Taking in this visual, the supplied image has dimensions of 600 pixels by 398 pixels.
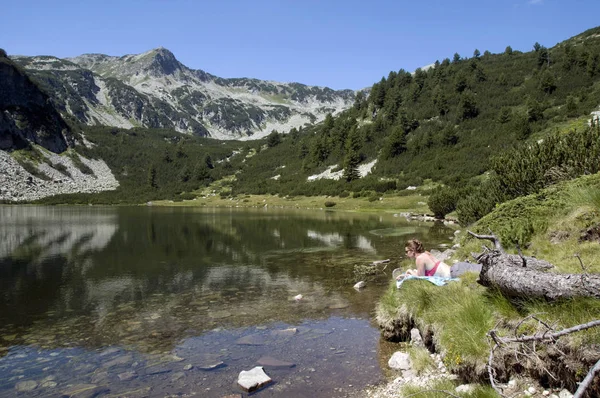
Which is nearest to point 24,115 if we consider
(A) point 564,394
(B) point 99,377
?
(B) point 99,377

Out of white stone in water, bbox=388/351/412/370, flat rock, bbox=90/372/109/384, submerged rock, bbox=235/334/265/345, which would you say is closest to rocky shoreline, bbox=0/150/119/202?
flat rock, bbox=90/372/109/384

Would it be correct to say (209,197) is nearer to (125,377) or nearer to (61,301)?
(61,301)

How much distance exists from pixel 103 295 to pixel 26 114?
16733 centimetres

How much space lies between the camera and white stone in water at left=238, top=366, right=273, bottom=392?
799 centimetres

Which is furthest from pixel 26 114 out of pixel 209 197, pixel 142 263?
pixel 142 263

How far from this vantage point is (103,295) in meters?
16.0

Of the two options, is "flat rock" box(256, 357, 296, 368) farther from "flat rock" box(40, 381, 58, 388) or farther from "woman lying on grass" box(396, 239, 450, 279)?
"woman lying on grass" box(396, 239, 450, 279)

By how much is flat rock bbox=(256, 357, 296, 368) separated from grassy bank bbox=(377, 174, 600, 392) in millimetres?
3186

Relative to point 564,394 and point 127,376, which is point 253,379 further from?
point 564,394

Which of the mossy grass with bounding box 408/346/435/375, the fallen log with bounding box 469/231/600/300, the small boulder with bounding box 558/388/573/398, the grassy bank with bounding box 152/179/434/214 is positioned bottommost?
the grassy bank with bounding box 152/179/434/214

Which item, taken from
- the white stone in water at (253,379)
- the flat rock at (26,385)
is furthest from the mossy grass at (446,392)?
the flat rock at (26,385)

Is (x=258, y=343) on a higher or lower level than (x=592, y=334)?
lower

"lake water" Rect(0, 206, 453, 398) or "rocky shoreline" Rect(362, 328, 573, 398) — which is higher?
"rocky shoreline" Rect(362, 328, 573, 398)

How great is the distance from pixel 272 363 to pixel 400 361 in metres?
3.07
